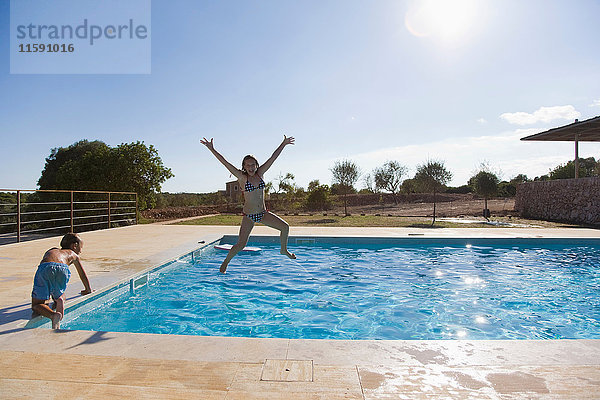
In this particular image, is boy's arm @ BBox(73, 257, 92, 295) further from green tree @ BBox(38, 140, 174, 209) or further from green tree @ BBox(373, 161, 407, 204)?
green tree @ BBox(373, 161, 407, 204)

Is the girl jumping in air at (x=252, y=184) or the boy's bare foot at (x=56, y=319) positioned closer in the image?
the boy's bare foot at (x=56, y=319)

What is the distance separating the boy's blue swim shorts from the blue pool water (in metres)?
0.50

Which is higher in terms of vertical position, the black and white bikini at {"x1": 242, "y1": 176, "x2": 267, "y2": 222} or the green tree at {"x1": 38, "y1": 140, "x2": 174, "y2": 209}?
the green tree at {"x1": 38, "y1": 140, "x2": 174, "y2": 209}

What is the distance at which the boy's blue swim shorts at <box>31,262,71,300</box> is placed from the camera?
11.9ft

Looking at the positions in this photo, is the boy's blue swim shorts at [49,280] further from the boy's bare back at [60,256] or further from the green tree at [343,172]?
the green tree at [343,172]

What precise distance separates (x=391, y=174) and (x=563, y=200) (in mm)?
23952

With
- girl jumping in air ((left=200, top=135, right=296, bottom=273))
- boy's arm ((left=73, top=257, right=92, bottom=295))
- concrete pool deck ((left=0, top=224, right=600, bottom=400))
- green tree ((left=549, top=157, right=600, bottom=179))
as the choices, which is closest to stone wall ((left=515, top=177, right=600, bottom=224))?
green tree ((left=549, top=157, right=600, bottom=179))

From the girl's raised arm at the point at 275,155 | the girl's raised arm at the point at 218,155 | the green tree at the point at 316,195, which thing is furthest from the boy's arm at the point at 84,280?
the green tree at the point at 316,195

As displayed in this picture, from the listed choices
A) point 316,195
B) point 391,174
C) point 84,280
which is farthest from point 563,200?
point 391,174

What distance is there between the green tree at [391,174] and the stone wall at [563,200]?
20.1m

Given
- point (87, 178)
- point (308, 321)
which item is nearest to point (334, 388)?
point (308, 321)

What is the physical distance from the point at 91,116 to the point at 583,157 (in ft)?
140

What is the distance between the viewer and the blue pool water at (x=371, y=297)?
4645 millimetres

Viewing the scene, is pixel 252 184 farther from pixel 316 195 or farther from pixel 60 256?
pixel 316 195
